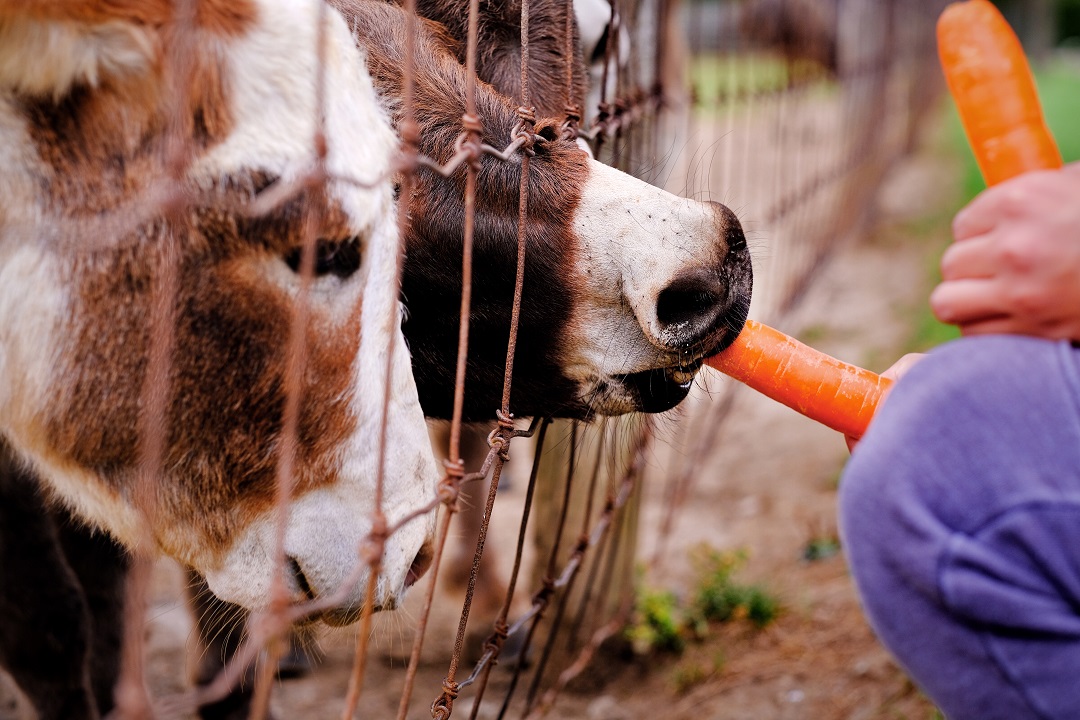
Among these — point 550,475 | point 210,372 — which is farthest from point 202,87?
point 550,475

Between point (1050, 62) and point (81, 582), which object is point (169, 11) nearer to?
point (81, 582)

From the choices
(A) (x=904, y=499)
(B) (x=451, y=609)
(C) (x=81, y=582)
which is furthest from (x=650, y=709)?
(A) (x=904, y=499)

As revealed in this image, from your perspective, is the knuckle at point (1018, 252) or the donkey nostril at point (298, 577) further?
the donkey nostril at point (298, 577)

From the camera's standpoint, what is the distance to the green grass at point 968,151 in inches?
189

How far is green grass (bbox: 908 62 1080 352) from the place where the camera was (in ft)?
15.7

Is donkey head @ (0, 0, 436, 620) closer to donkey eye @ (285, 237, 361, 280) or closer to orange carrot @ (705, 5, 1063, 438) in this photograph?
donkey eye @ (285, 237, 361, 280)

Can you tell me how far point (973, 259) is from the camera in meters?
0.96

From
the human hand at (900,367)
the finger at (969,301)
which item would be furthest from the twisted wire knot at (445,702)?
the finger at (969,301)

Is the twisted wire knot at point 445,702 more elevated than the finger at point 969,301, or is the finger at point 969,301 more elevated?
the finger at point 969,301

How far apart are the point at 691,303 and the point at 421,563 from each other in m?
0.60

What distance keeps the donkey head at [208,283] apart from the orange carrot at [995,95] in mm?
720

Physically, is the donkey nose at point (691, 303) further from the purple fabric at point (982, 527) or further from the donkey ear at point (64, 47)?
the donkey ear at point (64, 47)

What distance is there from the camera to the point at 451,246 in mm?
1546

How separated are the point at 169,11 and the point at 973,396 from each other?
100 cm
